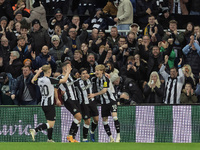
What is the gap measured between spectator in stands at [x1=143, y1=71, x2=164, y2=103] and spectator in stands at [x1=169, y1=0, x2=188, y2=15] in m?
5.82

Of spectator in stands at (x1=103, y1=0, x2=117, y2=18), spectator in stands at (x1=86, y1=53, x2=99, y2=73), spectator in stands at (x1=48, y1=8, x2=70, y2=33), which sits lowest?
spectator in stands at (x1=86, y1=53, x2=99, y2=73)

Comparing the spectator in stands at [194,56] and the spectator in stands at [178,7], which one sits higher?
the spectator in stands at [178,7]

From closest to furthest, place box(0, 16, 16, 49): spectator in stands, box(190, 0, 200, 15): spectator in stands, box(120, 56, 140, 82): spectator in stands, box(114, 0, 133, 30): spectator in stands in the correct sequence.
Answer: box(120, 56, 140, 82): spectator in stands
box(0, 16, 16, 49): spectator in stands
box(114, 0, 133, 30): spectator in stands
box(190, 0, 200, 15): spectator in stands

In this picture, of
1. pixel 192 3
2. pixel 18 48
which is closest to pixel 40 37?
pixel 18 48

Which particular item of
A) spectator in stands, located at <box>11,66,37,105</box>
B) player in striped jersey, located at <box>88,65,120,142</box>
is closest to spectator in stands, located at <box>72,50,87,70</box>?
spectator in stands, located at <box>11,66,37,105</box>

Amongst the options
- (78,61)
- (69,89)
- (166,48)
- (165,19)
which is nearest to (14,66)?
(78,61)

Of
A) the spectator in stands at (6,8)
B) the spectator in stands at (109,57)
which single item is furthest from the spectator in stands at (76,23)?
the spectator in stands at (6,8)

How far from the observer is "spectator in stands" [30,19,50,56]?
19302 mm

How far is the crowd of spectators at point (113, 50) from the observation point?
17.3 m

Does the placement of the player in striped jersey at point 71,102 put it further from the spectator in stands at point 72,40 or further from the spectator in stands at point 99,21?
the spectator in stands at point 99,21

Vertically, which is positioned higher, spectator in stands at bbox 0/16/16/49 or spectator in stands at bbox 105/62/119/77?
spectator in stands at bbox 0/16/16/49

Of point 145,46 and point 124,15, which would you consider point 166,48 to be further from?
point 124,15

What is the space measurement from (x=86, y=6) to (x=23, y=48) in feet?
12.8

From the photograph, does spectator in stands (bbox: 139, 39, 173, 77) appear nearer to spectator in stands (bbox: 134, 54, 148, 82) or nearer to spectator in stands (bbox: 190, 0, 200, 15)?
spectator in stands (bbox: 134, 54, 148, 82)
